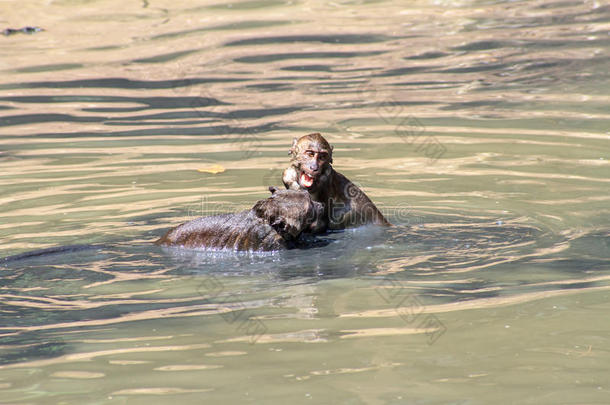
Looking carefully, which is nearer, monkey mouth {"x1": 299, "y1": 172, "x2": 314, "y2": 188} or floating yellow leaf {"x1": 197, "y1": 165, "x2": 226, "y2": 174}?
monkey mouth {"x1": 299, "y1": 172, "x2": 314, "y2": 188}

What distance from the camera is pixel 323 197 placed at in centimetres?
866

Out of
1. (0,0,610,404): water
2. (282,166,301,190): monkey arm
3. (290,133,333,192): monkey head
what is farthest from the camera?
(282,166,301,190): monkey arm

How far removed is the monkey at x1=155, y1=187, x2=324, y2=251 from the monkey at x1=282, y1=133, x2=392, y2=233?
1.33 feet

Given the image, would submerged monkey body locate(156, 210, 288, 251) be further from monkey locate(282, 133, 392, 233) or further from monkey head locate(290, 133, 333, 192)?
monkey head locate(290, 133, 333, 192)

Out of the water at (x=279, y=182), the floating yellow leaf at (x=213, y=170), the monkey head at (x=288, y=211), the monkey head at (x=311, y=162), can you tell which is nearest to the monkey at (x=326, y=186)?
the monkey head at (x=311, y=162)

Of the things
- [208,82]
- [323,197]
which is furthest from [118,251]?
[208,82]

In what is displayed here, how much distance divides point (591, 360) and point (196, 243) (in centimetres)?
384

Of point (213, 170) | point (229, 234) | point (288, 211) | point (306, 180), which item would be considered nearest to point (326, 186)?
point (306, 180)

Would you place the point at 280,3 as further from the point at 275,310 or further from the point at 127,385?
the point at 127,385

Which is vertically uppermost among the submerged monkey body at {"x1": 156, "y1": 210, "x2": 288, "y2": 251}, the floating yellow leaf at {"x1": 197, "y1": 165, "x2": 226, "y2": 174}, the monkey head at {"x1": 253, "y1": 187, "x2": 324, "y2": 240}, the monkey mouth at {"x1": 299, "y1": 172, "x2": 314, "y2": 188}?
the monkey mouth at {"x1": 299, "y1": 172, "x2": 314, "y2": 188}

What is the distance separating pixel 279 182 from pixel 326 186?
2.45 meters

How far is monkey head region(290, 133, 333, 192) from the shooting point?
27.4 ft

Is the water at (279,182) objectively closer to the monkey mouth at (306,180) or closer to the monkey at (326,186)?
the monkey at (326,186)

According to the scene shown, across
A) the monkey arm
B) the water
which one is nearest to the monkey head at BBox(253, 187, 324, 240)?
the water
